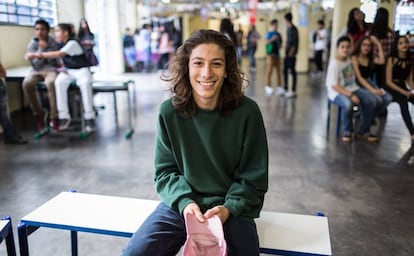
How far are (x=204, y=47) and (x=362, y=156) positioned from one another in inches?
110

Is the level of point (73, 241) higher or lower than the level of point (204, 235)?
lower

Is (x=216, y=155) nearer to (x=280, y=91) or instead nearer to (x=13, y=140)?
(x=13, y=140)

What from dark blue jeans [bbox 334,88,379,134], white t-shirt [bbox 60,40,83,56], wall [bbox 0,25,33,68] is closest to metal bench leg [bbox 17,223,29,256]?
white t-shirt [bbox 60,40,83,56]

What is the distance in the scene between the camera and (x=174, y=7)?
14617 mm

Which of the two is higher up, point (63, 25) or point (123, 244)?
point (63, 25)

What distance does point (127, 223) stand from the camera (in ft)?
5.41

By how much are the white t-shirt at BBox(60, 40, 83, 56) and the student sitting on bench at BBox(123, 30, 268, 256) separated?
3.27m

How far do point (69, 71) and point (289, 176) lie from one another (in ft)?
9.21

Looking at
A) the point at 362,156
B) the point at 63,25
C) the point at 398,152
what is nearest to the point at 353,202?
the point at 362,156

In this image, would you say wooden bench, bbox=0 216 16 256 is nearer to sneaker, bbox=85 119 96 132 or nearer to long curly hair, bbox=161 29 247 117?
long curly hair, bbox=161 29 247 117

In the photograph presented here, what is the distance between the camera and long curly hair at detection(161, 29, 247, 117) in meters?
1.60

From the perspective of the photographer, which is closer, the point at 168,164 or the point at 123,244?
the point at 168,164

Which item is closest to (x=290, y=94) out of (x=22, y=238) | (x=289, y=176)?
(x=289, y=176)

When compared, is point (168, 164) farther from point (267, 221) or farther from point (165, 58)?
point (165, 58)
